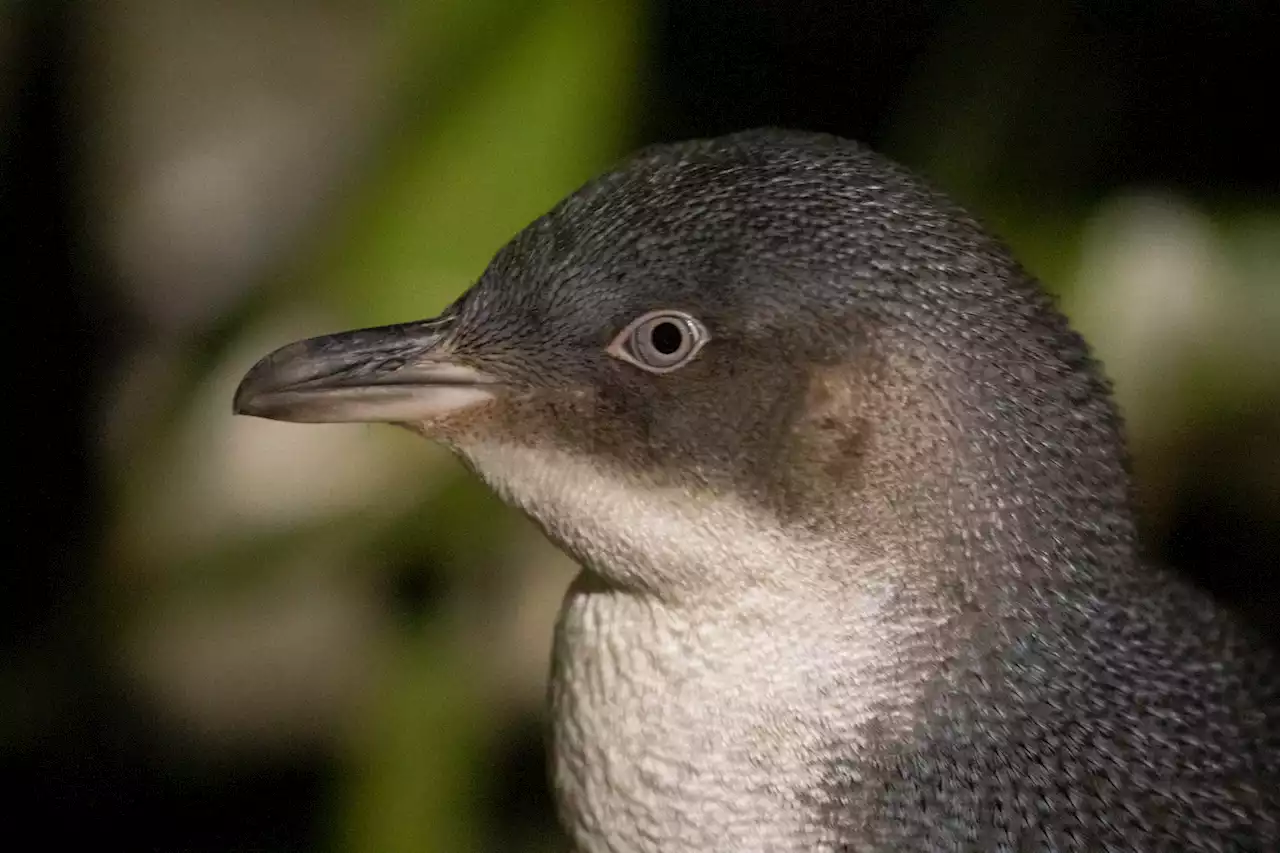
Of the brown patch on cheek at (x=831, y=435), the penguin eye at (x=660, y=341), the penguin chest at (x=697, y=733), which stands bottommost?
the penguin chest at (x=697, y=733)

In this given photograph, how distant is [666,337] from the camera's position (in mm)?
699

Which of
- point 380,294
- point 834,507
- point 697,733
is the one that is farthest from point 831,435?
point 380,294

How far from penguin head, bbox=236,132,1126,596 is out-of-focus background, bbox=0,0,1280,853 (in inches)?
10.0

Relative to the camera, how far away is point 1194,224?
1.20 metres

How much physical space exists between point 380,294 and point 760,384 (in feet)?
1.20

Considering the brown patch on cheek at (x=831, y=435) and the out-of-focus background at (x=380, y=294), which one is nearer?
the brown patch on cheek at (x=831, y=435)

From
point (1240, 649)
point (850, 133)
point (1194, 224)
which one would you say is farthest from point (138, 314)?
point (1240, 649)

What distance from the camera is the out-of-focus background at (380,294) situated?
97 cm

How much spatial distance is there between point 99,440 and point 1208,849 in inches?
48.1

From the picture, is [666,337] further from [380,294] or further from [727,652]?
[380,294]

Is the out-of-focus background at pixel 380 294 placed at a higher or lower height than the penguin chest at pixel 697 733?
higher

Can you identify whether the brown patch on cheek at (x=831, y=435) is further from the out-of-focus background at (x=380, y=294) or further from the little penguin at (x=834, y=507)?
the out-of-focus background at (x=380, y=294)

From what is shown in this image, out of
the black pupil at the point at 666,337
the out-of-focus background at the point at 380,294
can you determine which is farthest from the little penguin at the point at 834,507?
the out-of-focus background at the point at 380,294

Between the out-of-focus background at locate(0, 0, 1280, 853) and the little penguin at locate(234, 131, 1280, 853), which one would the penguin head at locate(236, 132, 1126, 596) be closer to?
the little penguin at locate(234, 131, 1280, 853)
